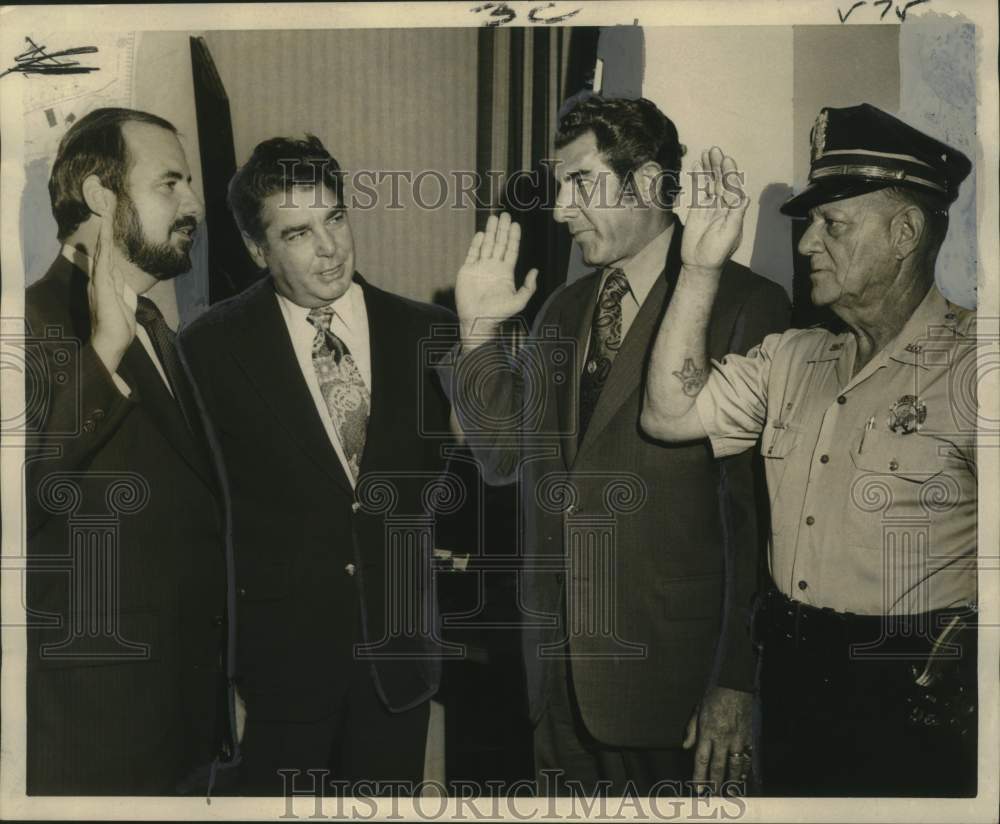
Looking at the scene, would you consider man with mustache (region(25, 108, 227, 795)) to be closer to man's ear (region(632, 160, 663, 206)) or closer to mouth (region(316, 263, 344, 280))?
mouth (region(316, 263, 344, 280))

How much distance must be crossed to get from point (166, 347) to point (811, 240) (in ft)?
7.18

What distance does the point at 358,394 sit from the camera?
3928 mm

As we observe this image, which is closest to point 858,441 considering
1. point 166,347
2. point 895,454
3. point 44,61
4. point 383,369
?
point 895,454

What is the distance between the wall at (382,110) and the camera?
3.92m

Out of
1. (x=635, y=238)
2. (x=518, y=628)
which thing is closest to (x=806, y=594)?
(x=518, y=628)

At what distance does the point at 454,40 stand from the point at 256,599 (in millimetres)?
2001

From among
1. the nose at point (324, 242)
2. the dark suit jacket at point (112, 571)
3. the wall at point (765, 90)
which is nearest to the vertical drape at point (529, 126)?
the wall at point (765, 90)

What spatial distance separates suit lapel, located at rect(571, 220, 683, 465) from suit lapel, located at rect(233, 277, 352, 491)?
897 mm

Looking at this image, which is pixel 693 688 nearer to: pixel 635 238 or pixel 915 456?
pixel 915 456

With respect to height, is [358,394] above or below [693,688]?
above

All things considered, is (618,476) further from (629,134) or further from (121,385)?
(121,385)

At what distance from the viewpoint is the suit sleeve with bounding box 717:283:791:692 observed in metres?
3.85

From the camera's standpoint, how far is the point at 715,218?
3848 mm

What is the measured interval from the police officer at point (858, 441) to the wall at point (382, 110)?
826 millimetres
